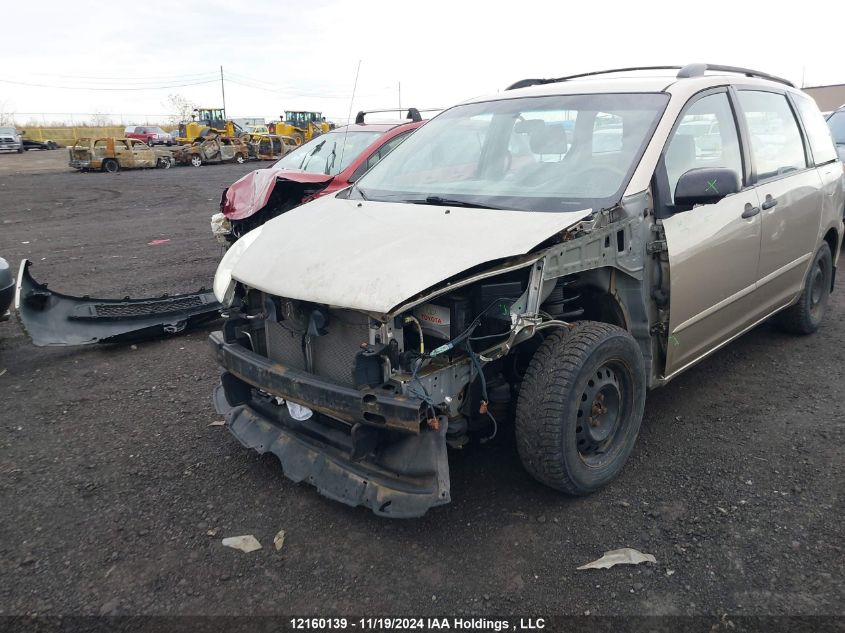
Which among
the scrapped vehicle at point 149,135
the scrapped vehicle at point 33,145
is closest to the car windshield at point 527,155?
the scrapped vehicle at point 149,135

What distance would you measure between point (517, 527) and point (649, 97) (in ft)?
7.74

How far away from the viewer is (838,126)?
32.1 feet

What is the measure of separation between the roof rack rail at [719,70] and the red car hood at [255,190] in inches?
165

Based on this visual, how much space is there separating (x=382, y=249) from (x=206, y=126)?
38.5 meters

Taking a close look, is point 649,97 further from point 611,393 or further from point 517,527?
point 517,527

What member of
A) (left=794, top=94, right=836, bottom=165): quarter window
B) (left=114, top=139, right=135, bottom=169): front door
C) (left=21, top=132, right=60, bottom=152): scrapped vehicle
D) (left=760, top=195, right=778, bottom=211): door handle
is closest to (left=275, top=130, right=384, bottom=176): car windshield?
(left=794, top=94, right=836, bottom=165): quarter window

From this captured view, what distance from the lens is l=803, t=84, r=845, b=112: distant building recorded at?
1098 inches

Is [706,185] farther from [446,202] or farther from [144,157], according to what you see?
[144,157]

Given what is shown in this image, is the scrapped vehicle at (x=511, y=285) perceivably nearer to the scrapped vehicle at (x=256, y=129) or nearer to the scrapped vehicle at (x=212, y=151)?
the scrapped vehicle at (x=212, y=151)

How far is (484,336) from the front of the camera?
2.89 metres

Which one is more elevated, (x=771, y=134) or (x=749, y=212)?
(x=771, y=134)

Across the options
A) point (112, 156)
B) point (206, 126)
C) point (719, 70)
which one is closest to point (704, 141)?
point (719, 70)

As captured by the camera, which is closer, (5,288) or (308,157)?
(5,288)

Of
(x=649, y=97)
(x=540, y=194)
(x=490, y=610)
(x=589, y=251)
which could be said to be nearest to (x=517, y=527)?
(x=490, y=610)
